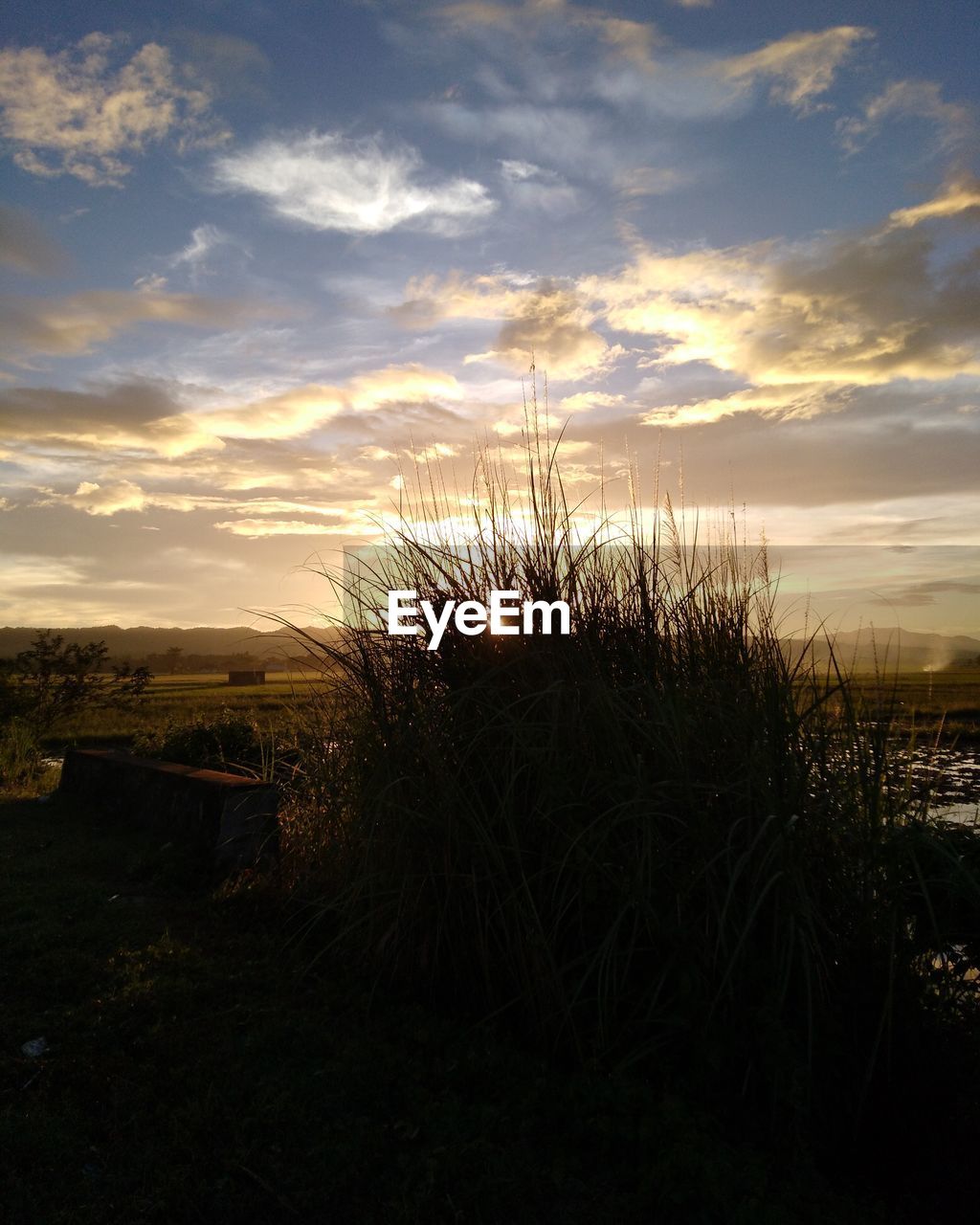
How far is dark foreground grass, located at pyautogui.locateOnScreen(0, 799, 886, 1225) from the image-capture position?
2158 millimetres

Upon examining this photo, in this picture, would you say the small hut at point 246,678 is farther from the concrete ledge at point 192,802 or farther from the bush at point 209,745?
the concrete ledge at point 192,802

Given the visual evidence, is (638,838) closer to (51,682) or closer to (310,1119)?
(310,1119)

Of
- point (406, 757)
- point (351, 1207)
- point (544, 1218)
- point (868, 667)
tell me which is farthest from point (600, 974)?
point (868, 667)

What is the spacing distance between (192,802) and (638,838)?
12.7 ft

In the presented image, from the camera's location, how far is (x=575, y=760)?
121 inches

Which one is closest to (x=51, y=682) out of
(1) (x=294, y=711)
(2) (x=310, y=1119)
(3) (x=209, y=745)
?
(3) (x=209, y=745)

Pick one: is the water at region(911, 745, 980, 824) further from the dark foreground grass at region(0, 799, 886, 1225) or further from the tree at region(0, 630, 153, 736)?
the tree at region(0, 630, 153, 736)

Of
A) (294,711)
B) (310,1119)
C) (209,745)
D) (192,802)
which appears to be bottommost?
(310,1119)

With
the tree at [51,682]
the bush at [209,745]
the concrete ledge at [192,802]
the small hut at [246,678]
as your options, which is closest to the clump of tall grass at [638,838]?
the concrete ledge at [192,802]

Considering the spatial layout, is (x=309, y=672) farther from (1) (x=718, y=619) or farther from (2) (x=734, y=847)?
(2) (x=734, y=847)

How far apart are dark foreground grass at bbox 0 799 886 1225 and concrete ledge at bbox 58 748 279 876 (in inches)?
52.1

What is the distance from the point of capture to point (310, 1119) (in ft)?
8.20

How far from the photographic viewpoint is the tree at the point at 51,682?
10500 mm

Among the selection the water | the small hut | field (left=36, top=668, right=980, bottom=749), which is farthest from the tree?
the small hut
